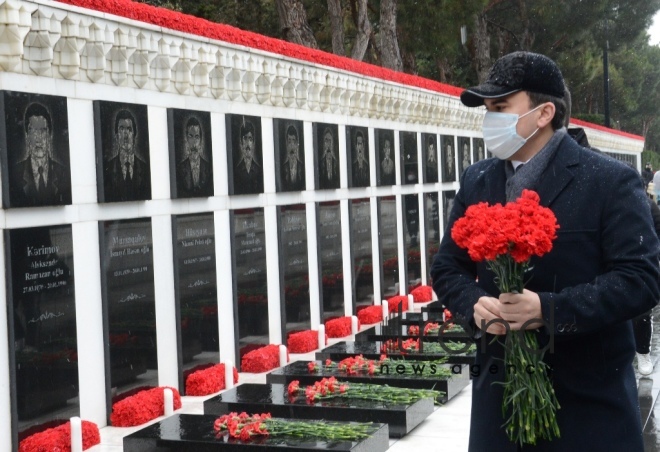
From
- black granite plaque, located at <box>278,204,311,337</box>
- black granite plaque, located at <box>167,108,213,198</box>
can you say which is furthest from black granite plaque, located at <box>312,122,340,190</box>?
black granite plaque, located at <box>167,108,213,198</box>

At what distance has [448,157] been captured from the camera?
19.4 m

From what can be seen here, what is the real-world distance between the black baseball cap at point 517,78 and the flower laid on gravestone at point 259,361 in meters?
7.74

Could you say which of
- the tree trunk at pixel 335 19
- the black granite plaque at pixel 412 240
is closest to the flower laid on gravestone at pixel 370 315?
the black granite plaque at pixel 412 240

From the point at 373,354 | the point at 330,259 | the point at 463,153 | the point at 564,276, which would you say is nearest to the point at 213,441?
the point at 373,354

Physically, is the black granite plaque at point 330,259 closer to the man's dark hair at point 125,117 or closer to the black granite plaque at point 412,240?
the black granite plaque at point 412,240

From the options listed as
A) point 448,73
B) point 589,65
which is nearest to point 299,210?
point 448,73

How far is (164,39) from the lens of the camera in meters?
9.44

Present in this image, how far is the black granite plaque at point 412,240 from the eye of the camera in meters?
16.6

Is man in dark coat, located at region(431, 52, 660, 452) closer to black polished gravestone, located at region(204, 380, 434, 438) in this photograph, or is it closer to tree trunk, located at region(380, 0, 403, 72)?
black polished gravestone, located at region(204, 380, 434, 438)

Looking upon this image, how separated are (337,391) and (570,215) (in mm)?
5306

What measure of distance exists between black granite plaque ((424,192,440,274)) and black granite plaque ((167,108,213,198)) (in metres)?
8.16

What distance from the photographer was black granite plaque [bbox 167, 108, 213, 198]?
945cm

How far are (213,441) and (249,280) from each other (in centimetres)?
452

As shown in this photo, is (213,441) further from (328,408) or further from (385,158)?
(385,158)
